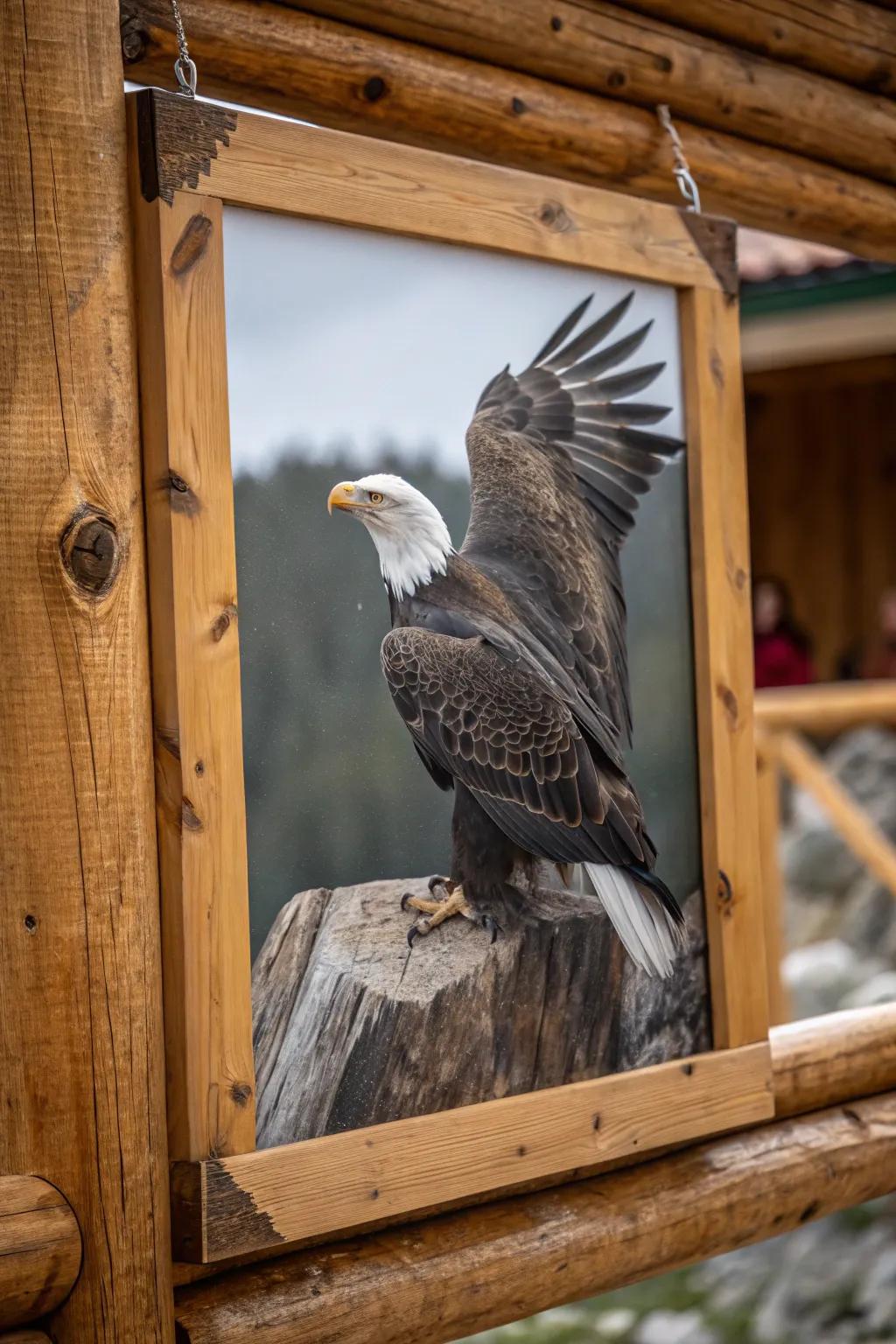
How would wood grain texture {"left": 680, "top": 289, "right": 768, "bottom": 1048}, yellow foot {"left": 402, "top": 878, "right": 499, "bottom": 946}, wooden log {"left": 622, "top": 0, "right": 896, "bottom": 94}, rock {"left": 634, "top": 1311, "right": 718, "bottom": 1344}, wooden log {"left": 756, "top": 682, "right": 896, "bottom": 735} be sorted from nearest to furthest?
yellow foot {"left": 402, "top": 878, "right": 499, "bottom": 946} → wood grain texture {"left": 680, "top": 289, "right": 768, "bottom": 1048} → wooden log {"left": 622, "top": 0, "right": 896, "bottom": 94} → rock {"left": 634, "top": 1311, "right": 718, "bottom": 1344} → wooden log {"left": 756, "top": 682, "right": 896, "bottom": 735}

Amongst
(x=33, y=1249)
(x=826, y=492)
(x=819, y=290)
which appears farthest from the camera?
(x=826, y=492)

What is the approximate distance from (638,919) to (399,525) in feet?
2.39

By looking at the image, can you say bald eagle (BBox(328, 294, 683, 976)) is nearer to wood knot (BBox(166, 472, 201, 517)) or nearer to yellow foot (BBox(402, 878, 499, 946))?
yellow foot (BBox(402, 878, 499, 946))

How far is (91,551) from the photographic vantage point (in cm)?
161

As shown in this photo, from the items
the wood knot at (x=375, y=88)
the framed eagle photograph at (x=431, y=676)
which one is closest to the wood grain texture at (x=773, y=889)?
the framed eagle photograph at (x=431, y=676)

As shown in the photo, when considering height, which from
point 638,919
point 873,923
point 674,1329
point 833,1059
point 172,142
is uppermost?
point 172,142

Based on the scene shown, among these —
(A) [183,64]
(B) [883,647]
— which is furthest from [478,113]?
(B) [883,647]

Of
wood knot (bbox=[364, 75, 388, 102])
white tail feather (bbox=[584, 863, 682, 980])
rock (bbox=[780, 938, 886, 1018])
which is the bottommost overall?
rock (bbox=[780, 938, 886, 1018])

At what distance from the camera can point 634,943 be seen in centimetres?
211

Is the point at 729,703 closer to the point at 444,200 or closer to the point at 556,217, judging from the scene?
the point at 556,217

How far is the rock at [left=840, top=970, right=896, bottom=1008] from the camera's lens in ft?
17.0

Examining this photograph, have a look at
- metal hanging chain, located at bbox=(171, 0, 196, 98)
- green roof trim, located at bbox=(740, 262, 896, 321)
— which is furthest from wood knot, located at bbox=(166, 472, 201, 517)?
green roof trim, located at bbox=(740, 262, 896, 321)

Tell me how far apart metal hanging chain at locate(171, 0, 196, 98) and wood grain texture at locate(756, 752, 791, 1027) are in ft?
11.2

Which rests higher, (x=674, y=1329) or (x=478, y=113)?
(x=478, y=113)
